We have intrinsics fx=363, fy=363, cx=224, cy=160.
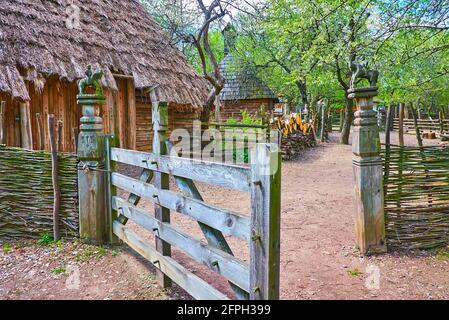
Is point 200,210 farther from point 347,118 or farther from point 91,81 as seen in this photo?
point 347,118

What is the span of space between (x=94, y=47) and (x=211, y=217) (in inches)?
297

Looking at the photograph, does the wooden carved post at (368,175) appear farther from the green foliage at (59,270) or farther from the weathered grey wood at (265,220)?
the green foliage at (59,270)

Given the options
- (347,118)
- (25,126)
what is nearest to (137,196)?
(25,126)

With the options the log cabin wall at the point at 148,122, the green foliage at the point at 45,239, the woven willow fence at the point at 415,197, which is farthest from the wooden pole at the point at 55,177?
the log cabin wall at the point at 148,122

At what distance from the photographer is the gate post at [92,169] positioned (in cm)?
410

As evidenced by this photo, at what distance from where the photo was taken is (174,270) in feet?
9.60

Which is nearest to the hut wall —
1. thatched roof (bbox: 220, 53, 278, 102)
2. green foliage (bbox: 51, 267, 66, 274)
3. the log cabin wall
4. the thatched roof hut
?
the thatched roof hut

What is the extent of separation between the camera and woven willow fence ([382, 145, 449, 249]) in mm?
3951

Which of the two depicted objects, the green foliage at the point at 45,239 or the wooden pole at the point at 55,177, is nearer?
the wooden pole at the point at 55,177

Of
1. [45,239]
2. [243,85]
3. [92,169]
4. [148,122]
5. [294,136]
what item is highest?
[243,85]

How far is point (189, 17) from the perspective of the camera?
34.5 feet

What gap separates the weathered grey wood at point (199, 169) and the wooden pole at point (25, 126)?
4.86m

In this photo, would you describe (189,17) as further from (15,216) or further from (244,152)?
(15,216)

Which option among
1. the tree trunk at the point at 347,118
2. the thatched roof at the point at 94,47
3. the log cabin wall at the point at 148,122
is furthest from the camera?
the tree trunk at the point at 347,118
